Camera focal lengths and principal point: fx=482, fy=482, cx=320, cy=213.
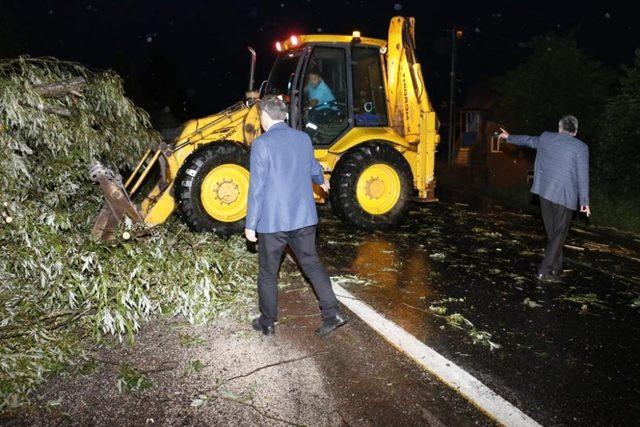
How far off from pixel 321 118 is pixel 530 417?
577 cm

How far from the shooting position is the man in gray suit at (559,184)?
19.0 ft

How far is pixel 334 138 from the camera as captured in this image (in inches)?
316

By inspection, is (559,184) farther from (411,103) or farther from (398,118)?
(398,118)

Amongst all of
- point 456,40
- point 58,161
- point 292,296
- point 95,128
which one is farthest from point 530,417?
point 456,40

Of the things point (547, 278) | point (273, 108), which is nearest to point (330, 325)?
point (273, 108)

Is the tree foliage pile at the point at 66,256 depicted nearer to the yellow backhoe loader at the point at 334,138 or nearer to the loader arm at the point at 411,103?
the yellow backhoe loader at the point at 334,138

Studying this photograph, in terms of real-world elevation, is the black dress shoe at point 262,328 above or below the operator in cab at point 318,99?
below

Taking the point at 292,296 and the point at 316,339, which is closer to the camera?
the point at 316,339

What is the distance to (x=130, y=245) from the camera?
15.5 feet

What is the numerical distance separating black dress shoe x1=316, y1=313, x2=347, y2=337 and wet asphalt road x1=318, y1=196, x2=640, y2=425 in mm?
664

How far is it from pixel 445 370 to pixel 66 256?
11.4 ft

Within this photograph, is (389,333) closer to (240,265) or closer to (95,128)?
(240,265)

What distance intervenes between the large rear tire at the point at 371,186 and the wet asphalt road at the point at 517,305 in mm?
330

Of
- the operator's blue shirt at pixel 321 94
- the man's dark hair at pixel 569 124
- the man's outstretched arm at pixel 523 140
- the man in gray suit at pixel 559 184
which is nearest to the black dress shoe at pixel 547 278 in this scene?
the man in gray suit at pixel 559 184
